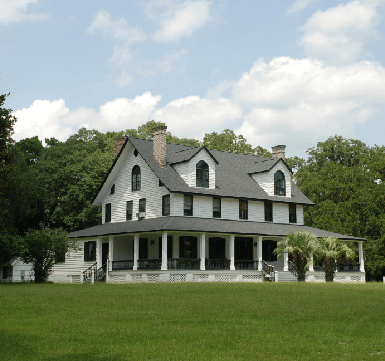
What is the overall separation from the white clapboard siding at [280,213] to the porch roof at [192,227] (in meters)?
0.51

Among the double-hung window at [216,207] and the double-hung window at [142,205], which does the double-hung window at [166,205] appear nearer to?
the double-hung window at [142,205]

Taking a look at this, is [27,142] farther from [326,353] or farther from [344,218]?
[326,353]

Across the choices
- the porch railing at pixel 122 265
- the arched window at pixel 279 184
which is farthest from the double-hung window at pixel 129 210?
the arched window at pixel 279 184

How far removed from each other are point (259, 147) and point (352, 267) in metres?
26.9

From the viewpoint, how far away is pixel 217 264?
115ft

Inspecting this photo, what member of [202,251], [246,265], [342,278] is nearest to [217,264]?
[202,251]

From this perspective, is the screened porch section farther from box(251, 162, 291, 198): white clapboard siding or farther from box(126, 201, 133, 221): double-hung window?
box(251, 162, 291, 198): white clapboard siding

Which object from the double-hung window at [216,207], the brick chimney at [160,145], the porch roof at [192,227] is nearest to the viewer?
the porch roof at [192,227]

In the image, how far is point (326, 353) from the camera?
9.14 metres

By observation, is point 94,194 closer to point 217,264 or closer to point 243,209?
point 243,209

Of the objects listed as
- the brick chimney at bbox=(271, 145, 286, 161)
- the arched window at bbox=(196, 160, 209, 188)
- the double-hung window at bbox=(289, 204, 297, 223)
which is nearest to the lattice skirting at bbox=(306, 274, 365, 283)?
the double-hung window at bbox=(289, 204, 297, 223)

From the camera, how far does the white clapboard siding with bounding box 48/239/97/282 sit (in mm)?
40875

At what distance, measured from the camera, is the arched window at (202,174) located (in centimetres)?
3747

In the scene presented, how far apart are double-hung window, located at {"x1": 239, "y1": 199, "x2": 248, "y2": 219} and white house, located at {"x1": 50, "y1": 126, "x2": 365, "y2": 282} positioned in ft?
0.25
